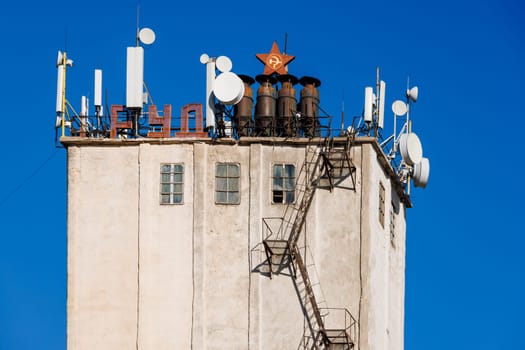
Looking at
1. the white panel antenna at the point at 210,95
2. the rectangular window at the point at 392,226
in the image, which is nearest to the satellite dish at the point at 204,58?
the white panel antenna at the point at 210,95

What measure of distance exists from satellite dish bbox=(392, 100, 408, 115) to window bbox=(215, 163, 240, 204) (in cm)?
921

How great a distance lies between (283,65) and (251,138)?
4.33 m

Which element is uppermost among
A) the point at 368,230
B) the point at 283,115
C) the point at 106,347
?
the point at 283,115

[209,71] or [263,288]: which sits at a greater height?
[209,71]

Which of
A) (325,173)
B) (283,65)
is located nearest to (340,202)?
(325,173)

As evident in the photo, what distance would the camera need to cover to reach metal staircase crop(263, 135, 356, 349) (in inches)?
2847

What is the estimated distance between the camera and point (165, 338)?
240ft

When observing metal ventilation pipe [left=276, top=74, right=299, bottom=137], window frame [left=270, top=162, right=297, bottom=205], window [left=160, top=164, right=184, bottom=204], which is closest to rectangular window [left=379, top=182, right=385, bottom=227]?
window frame [left=270, top=162, right=297, bottom=205]

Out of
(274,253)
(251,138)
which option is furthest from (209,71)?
(274,253)

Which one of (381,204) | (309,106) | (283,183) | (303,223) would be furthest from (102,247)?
(381,204)

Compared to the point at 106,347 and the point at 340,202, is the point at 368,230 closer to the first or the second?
the point at 340,202

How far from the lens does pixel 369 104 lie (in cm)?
7469

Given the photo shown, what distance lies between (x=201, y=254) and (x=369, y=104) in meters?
9.12

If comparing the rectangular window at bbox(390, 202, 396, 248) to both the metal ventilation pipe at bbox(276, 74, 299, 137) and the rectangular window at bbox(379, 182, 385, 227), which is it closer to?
the rectangular window at bbox(379, 182, 385, 227)
